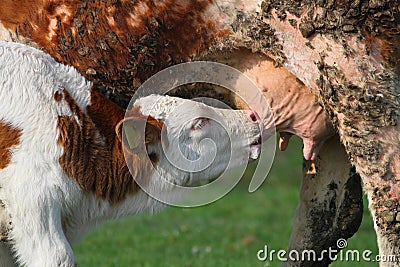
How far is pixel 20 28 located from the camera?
20.1ft

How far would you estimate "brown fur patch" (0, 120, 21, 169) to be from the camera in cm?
527

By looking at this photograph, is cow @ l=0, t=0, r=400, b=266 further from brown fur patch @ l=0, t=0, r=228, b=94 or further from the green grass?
the green grass

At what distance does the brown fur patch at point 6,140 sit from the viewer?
5266 mm

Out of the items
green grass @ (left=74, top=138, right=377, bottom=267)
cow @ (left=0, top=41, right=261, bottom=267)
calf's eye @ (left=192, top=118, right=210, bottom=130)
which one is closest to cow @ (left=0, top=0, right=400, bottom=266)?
cow @ (left=0, top=41, right=261, bottom=267)

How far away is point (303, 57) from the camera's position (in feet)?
18.1

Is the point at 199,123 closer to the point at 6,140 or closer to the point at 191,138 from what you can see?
the point at 191,138

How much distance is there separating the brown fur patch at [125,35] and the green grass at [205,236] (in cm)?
206

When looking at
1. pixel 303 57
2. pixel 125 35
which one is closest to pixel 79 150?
pixel 125 35

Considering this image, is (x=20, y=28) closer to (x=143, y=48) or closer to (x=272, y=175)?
(x=143, y=48)

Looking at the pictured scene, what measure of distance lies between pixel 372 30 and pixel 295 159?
46.8ft

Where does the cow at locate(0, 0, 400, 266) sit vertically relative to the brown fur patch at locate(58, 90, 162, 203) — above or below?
above

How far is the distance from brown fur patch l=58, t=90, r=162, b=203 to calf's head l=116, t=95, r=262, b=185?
0.09m

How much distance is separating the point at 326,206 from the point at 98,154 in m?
1.71

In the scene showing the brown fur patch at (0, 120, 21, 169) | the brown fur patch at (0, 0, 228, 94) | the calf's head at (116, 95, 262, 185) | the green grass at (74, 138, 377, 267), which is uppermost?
the green grass at (74, 138, 377, 267)
